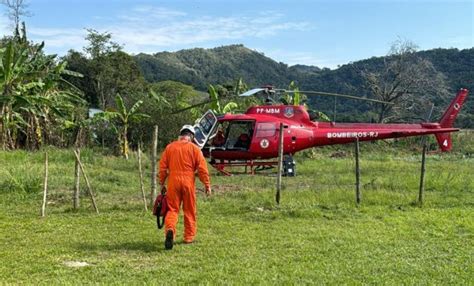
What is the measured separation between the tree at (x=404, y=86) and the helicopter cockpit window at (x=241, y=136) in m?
21.2

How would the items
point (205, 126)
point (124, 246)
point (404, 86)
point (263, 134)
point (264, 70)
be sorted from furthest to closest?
1. point (264, 70)
2. point (404, 86)
3. point (263, 134)
4. point (205, 126)
5. point (124, 246)

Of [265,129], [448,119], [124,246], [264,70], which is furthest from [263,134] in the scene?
[264,70]

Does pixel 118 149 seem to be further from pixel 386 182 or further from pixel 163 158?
pixel 163 158

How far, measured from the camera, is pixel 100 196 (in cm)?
1159

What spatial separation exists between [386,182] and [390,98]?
24.6m

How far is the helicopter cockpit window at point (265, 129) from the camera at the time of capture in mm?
15992

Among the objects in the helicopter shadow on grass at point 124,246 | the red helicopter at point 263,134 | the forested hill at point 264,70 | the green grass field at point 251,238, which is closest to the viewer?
the green grass field at point 251,238

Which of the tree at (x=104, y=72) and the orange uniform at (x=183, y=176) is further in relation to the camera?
the tree at (x=104, y=72)

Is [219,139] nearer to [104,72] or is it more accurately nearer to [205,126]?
[205,126]

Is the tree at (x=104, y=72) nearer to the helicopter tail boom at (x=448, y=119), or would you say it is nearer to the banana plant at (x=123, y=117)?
the banana plant at (x=123, y=117)

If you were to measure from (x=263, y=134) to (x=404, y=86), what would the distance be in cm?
2356

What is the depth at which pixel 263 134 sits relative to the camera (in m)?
16.0

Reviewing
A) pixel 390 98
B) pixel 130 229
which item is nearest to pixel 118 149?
pixel 130 229

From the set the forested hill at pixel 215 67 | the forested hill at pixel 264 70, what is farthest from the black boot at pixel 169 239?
the forested hill at pixel 215 67
